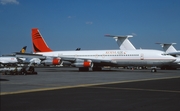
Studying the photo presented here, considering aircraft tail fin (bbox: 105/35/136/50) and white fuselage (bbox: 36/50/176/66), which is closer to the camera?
white fuselage (bbox: 36/50/176/66)

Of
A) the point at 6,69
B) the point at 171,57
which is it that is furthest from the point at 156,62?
the point at 6,69

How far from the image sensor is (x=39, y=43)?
2431 inches

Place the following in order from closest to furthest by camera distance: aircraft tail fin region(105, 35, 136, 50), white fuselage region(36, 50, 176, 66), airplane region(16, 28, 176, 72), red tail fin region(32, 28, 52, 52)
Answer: white fuselage region(36, 50, 176, 66), airplane region(16, 28, 176, 72), red tail fin region(32, 28, 52, 52), aircraft tail fin region(105, 35, 136, 50)

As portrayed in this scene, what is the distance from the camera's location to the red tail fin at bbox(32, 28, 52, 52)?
6178 cm

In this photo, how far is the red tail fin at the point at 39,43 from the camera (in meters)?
61.8

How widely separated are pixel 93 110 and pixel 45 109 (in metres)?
1.73

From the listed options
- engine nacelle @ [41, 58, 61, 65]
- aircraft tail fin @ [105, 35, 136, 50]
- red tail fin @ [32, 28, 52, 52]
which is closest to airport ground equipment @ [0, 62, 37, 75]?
engine nacelle @ [41, 58, 61, 65]

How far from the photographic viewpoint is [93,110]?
31.7 feet

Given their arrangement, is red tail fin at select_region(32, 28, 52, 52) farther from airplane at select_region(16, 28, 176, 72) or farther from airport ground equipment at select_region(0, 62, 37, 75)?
airport ground equipment at select_region(0, 62, 37, 75)

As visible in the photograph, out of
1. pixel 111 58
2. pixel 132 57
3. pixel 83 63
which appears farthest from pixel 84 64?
pixel 132 57

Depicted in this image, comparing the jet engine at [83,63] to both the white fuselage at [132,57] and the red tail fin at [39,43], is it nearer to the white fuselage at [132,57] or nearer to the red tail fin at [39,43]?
the white fuselage at [132,57]

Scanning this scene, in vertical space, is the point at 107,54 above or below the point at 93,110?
above

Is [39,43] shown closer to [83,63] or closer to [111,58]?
[83,63]

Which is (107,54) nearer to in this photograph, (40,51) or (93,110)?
(40,51)
